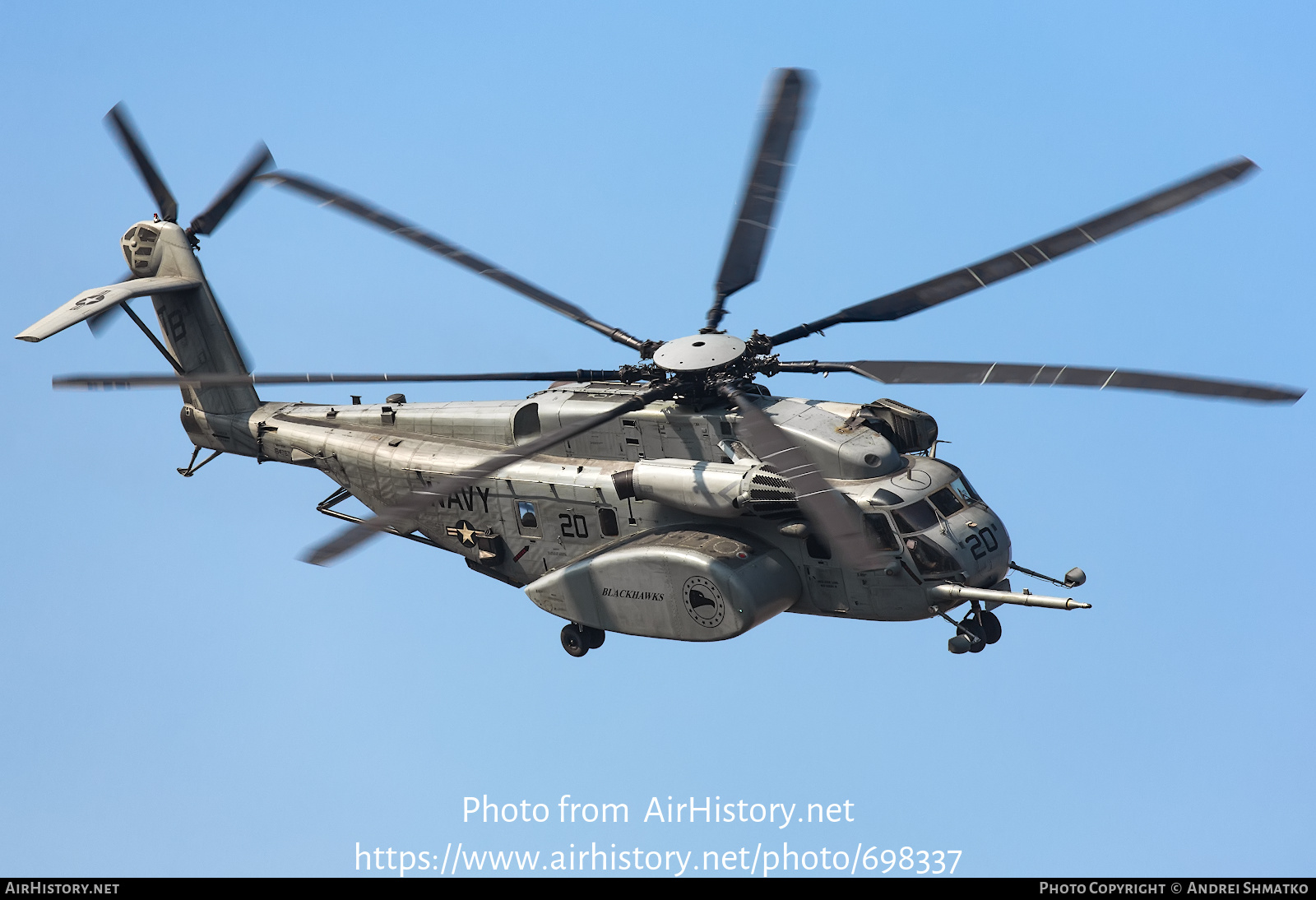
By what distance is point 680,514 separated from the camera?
71.1 ft

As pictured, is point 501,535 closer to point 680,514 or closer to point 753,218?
point 680,514

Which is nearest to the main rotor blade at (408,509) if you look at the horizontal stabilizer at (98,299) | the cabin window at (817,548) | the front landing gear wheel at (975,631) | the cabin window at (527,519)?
the cabin window at (527,519)

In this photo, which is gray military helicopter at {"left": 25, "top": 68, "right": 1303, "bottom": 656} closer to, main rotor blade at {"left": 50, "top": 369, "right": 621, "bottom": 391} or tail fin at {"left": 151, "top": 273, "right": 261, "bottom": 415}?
main rotor blade at {"left": 50, "top": 369, "right": 621, "bottom": 391}

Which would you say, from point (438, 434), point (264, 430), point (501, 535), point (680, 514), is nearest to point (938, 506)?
point (680, 514)

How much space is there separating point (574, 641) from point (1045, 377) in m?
8.13

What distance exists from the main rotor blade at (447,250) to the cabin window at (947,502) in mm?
Answer: 4584

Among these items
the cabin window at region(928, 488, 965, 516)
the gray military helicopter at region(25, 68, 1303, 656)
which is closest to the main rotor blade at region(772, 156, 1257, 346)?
the gray military helicopter at region(25, 68, 1303, 656)

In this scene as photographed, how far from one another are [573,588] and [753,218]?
19.6 feet

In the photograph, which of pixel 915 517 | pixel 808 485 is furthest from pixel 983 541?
pixel 808 485

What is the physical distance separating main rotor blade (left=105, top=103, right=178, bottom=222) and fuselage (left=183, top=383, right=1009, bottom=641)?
262 inches

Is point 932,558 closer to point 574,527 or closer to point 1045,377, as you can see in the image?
point 1045,377

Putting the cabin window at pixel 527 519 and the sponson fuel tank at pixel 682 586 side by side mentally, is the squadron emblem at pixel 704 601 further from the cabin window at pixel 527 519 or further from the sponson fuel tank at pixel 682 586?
the cabin window at pixel 527 519

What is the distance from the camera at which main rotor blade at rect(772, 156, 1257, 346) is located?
62.0ft

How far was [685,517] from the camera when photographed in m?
21.6
